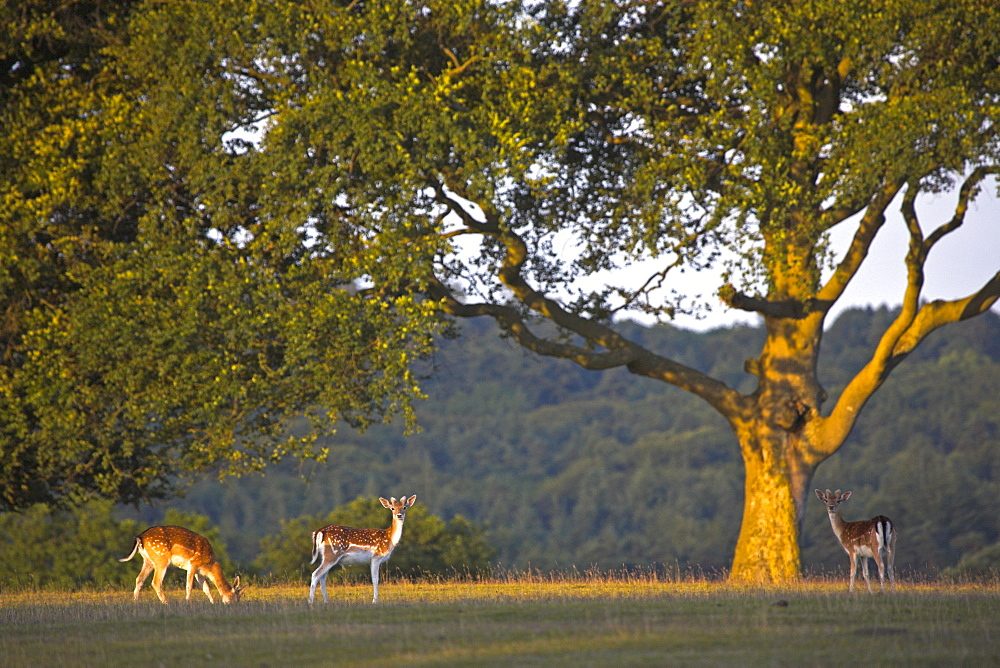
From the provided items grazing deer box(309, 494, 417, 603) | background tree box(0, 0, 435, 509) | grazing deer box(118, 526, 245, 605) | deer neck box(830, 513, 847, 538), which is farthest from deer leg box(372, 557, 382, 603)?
deer neck box(830, 513, 847, 538)

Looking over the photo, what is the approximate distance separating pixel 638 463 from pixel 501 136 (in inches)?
3112

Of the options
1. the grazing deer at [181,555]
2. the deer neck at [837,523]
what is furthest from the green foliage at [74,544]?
the deer neck at [837,523]

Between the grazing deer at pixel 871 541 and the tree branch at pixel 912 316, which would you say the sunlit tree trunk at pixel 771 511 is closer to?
the tree branch at pixel 912 316

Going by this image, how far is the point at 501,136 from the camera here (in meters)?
19.2

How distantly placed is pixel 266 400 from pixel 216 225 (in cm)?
297

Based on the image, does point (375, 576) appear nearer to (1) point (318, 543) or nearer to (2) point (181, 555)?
(1) point (318, 543)

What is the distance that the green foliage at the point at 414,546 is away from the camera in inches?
1510

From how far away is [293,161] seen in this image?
61.5 ft

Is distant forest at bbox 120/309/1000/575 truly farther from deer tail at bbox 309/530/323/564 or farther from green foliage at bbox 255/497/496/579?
deer tail at bbox 309/530/323/564

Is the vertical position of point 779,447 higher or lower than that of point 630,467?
higher

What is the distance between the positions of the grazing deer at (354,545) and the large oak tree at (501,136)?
296cm

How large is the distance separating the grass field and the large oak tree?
16.0ft

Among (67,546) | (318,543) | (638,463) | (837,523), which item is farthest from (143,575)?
(638,463)

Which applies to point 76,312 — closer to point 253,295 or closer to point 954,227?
Result: point 253,295
